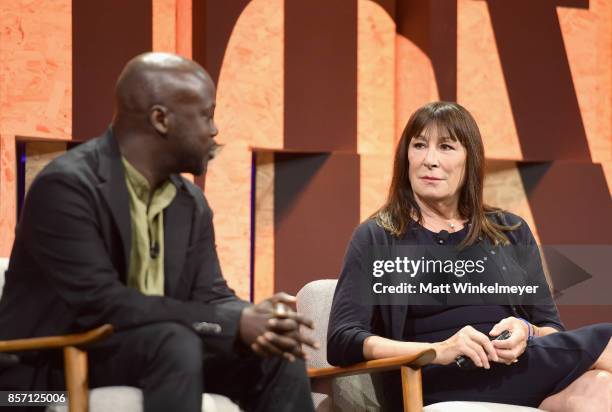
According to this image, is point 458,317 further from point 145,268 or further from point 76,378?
point 76,378

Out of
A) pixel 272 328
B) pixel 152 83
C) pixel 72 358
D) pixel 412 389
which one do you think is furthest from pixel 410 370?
pixel 152 83

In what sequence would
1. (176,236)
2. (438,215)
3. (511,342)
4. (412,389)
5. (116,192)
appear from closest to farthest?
(116,192) → (176,236) → (412,389) → (511,342) → (438,215)

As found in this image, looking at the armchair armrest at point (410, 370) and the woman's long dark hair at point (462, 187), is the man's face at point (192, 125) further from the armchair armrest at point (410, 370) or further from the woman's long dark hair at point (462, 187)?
the woman's long dark hair at point (462, 187)

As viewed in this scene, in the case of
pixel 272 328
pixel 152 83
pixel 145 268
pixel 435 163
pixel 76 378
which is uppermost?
pixel 152 83

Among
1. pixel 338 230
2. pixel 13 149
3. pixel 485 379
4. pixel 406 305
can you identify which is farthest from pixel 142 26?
pixel 485 379

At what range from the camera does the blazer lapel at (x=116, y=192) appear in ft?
7.27

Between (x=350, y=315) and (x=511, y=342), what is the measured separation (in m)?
0.47

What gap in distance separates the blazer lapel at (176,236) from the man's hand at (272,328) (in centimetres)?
25

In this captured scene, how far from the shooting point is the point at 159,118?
88.7 inches

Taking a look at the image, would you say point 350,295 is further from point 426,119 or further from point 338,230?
point 338,230

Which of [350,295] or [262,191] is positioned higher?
[262,191]

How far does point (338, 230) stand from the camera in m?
4.43

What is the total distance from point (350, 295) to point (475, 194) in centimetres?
58

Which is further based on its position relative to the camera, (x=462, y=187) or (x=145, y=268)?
(x=462, y=187)
